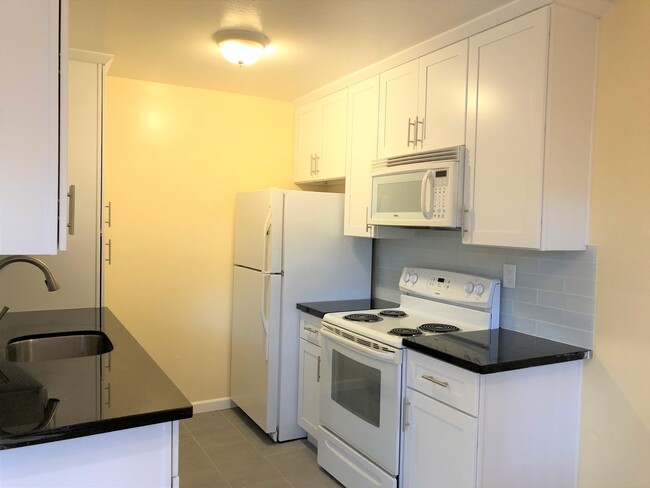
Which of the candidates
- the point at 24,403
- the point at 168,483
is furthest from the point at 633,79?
the point at 24,403

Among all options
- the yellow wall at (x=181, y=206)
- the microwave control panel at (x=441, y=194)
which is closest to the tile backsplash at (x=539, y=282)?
the microwave control panel at (x=441, y=194)

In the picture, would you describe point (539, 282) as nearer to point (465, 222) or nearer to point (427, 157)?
point (465, 222)

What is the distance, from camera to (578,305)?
2.32 meters

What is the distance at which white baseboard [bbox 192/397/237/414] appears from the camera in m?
3.88

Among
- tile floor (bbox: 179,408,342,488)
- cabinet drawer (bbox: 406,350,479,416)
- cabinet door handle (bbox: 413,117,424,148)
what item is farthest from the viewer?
tile floor (bbox: 179,408,342,488)

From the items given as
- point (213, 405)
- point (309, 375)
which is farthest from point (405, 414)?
point (213, 405)

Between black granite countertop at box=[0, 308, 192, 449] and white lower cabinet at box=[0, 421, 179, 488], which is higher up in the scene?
black granite countertop at box=[0, 308, 192, 449]

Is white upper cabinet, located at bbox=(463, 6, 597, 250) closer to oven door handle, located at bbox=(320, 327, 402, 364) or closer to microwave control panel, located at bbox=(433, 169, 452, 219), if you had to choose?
microwave control panel, located at bbox=(433, 169, 452, 219)

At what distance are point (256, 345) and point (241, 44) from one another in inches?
74.9

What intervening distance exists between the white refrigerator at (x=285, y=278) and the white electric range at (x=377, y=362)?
43cm

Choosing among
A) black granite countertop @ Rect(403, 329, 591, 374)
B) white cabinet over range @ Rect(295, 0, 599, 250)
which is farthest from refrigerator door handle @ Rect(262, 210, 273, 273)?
black granite countertop @ Rect(403, 329, 591, 374)

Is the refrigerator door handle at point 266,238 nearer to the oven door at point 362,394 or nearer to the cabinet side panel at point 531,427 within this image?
the oven door at point 362,394

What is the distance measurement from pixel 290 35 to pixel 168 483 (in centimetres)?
212

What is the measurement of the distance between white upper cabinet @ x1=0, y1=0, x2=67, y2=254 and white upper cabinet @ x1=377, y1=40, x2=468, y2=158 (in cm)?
175
